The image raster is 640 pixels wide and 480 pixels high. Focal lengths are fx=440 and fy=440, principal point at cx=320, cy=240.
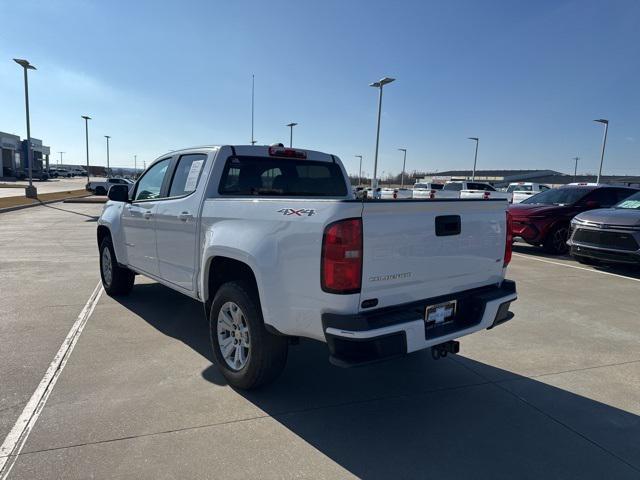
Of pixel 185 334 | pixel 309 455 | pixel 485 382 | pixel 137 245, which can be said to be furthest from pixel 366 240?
pixel 137 245

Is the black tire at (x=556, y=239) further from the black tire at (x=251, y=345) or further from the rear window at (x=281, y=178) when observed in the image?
the black tire at (x=251, y=345)

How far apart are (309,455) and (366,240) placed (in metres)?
1.37

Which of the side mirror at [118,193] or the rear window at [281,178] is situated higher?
the rear window at [281,178]

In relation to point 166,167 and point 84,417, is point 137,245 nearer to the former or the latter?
point 166,167

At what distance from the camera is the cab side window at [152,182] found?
194 inches

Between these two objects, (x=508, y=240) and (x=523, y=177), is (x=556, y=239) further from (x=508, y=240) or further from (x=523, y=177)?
(x=523, y=177)

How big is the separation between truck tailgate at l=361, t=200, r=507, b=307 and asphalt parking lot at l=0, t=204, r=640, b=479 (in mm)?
930

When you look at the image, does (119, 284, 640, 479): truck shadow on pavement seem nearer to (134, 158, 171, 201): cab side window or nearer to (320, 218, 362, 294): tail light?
(320, 218, 362, 294): tail light

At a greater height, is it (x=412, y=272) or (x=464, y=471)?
(x=412, y=272)

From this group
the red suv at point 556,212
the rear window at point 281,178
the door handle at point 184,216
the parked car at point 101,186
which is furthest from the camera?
the red suv at point 556,212

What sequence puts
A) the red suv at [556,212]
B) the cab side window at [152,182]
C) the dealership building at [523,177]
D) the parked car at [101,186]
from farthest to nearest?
the dealership building at [523,177]
the red suv at [556,212]
the parked car at [101,186]
the cab side window at [152,182]

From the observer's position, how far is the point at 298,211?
285 centimetres

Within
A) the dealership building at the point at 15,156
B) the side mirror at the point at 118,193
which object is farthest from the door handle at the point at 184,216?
the dealership building at the point at 15,156

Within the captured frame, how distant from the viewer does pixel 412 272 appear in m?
2.97
